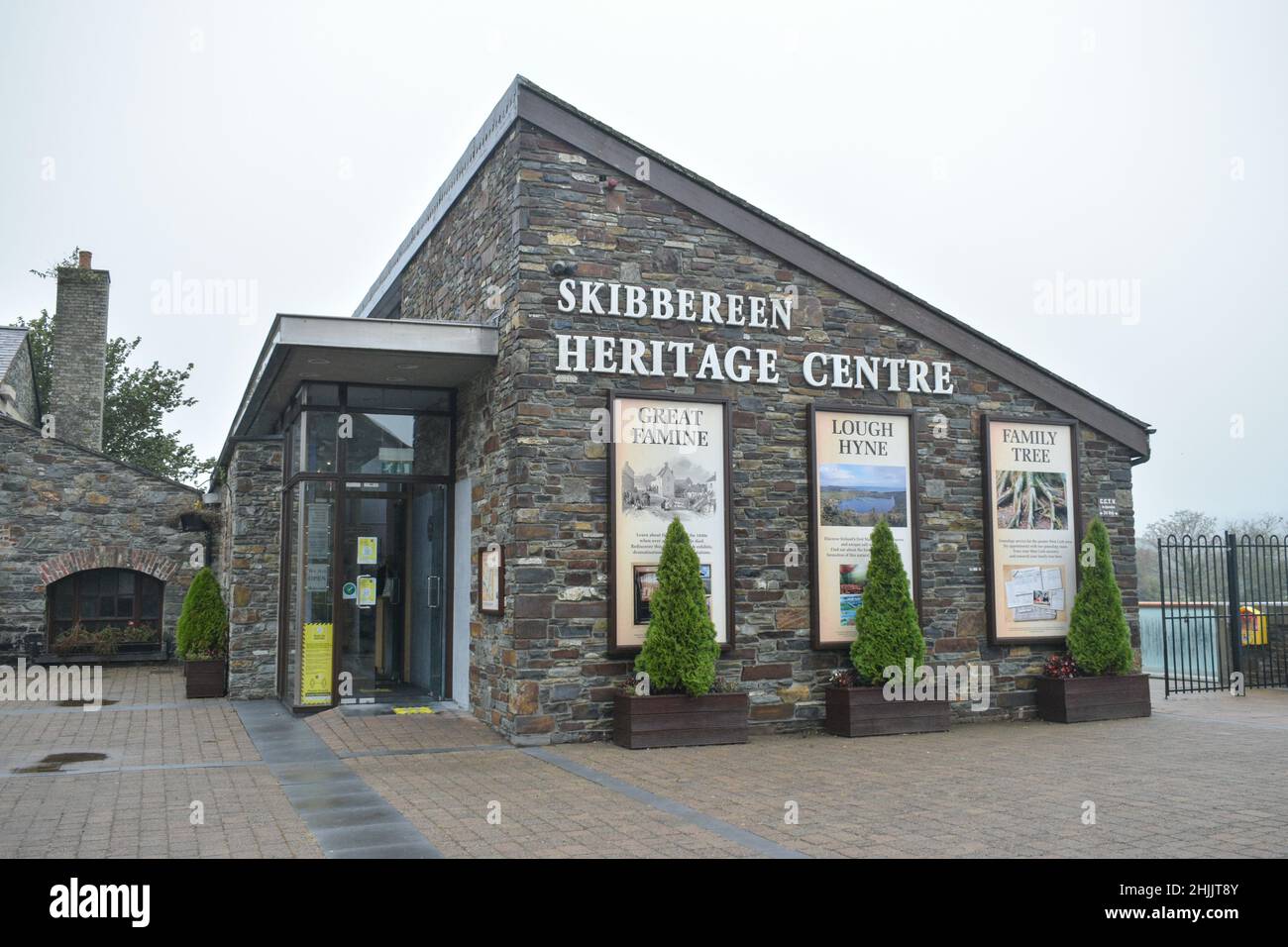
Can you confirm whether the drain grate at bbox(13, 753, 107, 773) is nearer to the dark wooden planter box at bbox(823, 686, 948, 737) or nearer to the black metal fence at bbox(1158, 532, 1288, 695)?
the dark wooden planter box at bbox(823, 686, 948, 737)

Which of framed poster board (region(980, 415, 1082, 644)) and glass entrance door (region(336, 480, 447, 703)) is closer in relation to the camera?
glass entrance door (region(336, 480, 447, 703))

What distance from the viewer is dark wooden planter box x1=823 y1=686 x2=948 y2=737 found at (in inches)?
397

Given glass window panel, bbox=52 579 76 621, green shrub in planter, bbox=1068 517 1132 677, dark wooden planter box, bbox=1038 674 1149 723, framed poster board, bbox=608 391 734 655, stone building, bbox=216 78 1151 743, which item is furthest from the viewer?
glass window panel, bbox=52 579 76 621

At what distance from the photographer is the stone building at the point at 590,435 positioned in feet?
31.9

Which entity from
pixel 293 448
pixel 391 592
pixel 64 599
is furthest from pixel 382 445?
pixel 64 599

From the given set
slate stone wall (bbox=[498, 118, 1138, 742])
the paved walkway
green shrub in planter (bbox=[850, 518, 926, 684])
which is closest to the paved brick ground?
the paved walkway

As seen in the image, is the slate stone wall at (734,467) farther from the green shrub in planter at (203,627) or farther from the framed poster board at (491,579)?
the green shrub in planter at (203,627)

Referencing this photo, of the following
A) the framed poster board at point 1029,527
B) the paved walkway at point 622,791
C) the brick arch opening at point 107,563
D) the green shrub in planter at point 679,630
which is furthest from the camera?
the brick arch opening at point 107,563

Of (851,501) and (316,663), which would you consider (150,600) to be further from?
(851,501)

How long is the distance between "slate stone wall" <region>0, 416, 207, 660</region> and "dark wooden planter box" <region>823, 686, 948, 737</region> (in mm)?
12852

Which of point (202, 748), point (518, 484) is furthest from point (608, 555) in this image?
point (202, 748)

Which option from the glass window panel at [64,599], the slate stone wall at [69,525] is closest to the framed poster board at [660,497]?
the slate stone wall at [69,525]

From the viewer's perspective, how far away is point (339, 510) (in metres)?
11.2

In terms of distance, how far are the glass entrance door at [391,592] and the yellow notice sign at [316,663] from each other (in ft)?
0.45
